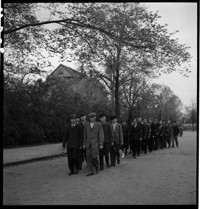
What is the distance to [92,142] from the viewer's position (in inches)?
416

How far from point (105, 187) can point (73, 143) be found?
9.76 ft

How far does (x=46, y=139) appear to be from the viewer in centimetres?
2620

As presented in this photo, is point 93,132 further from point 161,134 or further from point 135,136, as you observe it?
point 161,134

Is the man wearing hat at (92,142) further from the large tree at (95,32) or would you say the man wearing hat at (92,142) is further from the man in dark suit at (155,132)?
the man in dark suit at (155,132)

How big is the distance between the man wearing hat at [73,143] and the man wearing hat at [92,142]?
23 cm

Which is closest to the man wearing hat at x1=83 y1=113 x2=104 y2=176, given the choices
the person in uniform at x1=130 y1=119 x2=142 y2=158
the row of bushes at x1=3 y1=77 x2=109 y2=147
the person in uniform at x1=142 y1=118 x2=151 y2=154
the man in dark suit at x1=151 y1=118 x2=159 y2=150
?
the person in uniform at x1=130 y1=119 x2=142 y2=158

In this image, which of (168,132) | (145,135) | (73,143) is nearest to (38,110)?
(145,135)

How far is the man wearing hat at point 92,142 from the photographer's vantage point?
10445mm

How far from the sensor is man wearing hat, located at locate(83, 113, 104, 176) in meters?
10.4

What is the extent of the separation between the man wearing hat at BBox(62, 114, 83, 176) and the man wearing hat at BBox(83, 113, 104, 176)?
9.2 inches

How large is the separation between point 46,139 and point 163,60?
1673 centimetres

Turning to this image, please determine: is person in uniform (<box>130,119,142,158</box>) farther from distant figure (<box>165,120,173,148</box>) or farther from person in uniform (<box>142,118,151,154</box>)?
distant figure (<box>165,120,173,148</box>)

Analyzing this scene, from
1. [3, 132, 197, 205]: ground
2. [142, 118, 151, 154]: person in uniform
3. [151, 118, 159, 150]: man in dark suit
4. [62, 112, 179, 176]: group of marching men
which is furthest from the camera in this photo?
[151, 118, 159, 150]: man in dark suit

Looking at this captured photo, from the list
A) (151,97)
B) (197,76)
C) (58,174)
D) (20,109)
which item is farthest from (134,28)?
(151,97)
